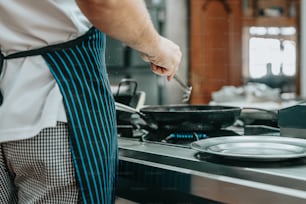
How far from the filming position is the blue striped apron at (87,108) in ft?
1.94

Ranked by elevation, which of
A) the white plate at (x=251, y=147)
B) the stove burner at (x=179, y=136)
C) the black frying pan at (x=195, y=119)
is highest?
the black frying pan at (x=195, y=119)

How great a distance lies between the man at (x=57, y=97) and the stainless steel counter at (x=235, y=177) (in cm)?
11

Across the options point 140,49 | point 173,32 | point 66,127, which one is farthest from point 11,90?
point 173,32

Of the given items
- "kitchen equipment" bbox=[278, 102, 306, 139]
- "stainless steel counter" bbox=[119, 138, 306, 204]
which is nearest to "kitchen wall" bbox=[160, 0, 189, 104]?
"kitchen equipment" bbox=[278, 102, 306, 139]

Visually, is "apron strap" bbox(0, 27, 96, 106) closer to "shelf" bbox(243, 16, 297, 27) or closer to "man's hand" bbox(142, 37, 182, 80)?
"man's hand" bbox(142, 37, 182, 80)

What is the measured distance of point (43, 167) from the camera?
23.0 inches

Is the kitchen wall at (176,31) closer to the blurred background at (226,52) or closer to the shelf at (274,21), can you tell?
the blurred background at (226,52)

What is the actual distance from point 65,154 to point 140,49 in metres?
0.18

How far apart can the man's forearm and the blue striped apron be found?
50 millimetres

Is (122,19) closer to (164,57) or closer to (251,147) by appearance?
(164,57)

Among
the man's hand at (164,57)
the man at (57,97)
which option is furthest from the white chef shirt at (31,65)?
the man's hand at (164,57)

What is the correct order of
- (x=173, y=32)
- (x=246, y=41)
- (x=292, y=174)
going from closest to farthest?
(x=292, y=174) → (x=173, y=32) → (x=246, y=41)

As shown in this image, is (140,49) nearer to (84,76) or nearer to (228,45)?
(84,76)

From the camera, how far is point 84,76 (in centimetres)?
61
